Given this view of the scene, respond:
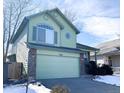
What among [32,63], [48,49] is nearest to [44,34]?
[48,49]

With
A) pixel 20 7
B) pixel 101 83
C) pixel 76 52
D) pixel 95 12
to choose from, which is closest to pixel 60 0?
pixel 95 12

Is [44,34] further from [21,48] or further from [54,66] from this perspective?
[54,66]

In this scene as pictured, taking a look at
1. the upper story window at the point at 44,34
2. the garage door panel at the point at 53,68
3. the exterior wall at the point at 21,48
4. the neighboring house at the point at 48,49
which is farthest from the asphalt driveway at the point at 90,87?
the upper story window at the point at 44,34

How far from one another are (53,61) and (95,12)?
215 centimetres

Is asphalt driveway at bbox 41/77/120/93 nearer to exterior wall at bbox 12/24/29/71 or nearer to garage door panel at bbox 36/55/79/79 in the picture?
garage door panel at bbox 36/55/79/79

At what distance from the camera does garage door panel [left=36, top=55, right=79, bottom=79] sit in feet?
15.6

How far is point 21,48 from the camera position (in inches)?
237

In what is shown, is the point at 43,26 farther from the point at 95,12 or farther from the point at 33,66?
the point at 95,12

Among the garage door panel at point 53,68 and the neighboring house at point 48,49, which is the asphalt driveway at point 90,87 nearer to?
the neighboring house at point 48,49

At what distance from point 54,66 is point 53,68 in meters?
0.06

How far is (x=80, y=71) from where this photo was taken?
5.41 m

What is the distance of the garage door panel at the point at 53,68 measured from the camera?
187 inches

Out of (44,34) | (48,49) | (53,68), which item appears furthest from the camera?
(44,34)

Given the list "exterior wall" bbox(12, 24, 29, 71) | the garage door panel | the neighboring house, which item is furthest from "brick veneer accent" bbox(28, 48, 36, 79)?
"exterior wall" bbox(12, 24, 29, 71)
